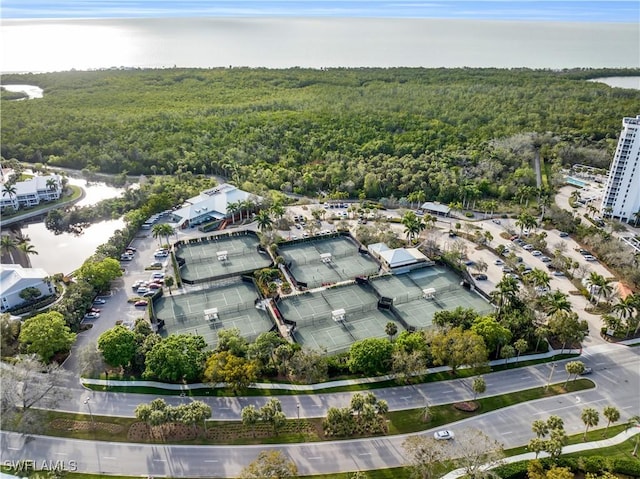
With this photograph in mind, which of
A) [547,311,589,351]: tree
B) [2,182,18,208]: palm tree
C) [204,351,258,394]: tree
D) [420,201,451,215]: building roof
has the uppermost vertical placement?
[2,182,18,208]: palm tree

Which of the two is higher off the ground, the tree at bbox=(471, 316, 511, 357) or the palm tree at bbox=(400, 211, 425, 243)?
the palm tree at bbox=(400, 211, 425, 243)

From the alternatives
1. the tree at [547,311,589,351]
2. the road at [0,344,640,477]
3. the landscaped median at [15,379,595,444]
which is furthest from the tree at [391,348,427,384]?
the tree at [547,311,589,351]

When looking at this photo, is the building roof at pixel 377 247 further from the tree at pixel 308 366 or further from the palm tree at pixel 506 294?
the tree at pixel 308 366

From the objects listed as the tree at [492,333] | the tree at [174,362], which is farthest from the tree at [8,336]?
the tree at [492,333]

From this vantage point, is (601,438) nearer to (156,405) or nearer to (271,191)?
(156,405)

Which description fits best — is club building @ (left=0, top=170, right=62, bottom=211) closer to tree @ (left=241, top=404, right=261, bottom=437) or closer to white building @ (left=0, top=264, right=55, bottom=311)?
white building @ (left=0, top=264, right=55, bottom=311)

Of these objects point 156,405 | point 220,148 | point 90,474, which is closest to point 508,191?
point 220,148

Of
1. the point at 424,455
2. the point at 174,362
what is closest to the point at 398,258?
the point at 424,455
